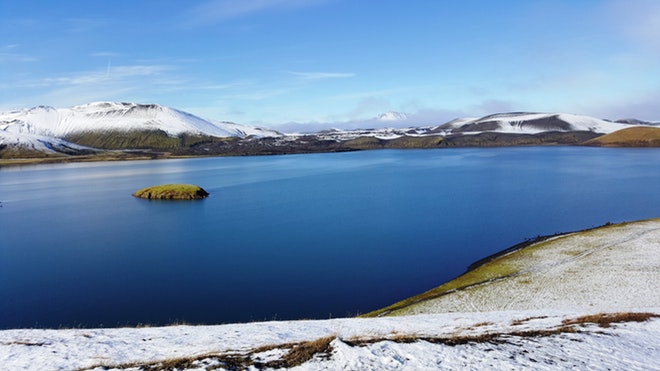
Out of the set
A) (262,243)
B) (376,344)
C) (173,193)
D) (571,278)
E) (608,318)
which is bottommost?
(262,243)

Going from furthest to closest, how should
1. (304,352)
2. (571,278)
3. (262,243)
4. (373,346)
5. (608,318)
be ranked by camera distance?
(262,243)
(571,278)
(608,318)
(373,346)
(304,352)

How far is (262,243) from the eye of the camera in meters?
43.9

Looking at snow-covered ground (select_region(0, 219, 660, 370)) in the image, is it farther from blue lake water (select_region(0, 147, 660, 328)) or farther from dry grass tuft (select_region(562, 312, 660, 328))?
blue lake water (select_region(0, 147, 660, 328))

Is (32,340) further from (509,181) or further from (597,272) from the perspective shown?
(509,181)

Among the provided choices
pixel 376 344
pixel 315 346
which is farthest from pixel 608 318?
pixel 315 346

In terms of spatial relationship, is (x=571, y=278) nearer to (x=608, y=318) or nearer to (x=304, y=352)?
(x=608, y=318)

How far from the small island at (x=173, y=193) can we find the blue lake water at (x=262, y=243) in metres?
3.08

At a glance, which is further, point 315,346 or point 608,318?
point 608,318

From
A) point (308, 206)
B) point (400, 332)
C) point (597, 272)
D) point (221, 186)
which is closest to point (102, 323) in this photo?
point (400, 332)

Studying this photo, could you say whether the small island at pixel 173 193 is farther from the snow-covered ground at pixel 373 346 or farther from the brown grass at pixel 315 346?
the brown grass at pixel 315 346

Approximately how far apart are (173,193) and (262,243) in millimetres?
41849

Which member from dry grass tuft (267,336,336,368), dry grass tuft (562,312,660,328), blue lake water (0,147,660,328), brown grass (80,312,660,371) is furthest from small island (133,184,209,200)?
dry grass tuft (562,312,660,328)

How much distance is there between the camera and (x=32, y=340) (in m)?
14.1

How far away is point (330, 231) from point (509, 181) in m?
60.2
